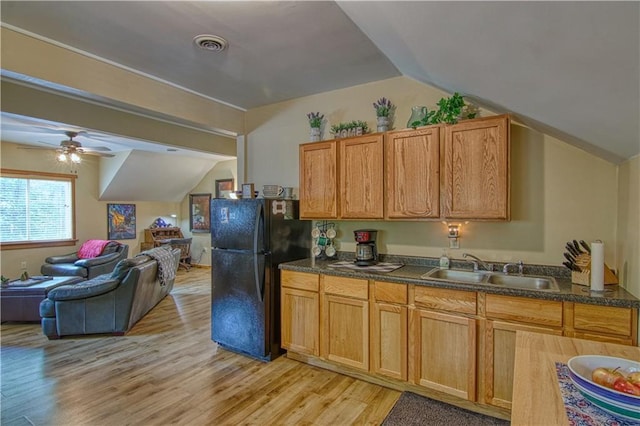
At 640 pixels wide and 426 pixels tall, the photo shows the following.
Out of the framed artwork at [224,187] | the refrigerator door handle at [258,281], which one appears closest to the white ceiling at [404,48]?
the refrigerator door handle at [258,281]

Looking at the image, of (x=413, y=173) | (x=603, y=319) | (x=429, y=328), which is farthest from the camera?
(x=413, y=173)

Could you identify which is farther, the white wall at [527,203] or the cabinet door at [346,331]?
the cabinet door at [346,331]

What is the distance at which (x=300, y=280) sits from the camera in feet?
10.3

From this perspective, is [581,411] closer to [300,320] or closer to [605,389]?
[605,389]

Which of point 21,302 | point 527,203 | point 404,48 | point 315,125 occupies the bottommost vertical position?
point 21,302

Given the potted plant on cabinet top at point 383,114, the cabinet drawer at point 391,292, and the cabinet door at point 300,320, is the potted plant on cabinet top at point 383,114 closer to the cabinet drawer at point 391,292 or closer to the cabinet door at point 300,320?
the cabinet drawer at point 391,292

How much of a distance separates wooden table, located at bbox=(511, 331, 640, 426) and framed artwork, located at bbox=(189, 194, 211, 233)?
8.05 m

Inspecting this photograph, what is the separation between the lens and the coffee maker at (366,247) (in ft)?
10.3

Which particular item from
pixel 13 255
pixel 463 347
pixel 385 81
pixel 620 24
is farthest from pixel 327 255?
pixel 13 255

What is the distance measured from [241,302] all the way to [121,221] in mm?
6058

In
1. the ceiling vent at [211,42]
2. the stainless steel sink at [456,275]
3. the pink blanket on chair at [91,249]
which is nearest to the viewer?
the ceiling vent at [211,42]

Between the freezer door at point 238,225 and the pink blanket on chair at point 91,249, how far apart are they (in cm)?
450

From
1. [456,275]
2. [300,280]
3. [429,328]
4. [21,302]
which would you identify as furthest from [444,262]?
[21,302]

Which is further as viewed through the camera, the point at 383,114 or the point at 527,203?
the point at 383,114
